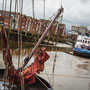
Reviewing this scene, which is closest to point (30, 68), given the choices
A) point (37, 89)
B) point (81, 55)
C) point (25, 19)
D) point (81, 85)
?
point (37, 89)

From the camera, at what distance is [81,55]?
22.1 meters

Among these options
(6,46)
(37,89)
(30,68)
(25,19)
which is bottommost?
(37,89)

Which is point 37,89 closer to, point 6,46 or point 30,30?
point 6,46

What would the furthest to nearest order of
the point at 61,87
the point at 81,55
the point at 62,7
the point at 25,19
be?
1. the point at 25,19
2. the point at 81,55
3. the point at 61,87
4. the point at 62,7

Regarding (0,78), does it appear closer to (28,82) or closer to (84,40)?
(28,82)

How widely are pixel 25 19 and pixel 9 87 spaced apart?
2702 centimetres

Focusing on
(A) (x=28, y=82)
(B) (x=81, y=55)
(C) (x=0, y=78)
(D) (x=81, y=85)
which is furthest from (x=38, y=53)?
(B) (x=81, y=55)

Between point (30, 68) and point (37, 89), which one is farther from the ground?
point (30, 68)

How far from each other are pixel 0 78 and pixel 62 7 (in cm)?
458

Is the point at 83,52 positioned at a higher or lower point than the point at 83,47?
lower

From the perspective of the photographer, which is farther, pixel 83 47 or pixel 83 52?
pixel 83 47

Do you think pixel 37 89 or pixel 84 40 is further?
pixel 84 40

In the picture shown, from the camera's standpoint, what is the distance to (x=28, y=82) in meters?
5.52

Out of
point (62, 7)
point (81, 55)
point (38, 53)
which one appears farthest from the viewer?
point (81, 55)
